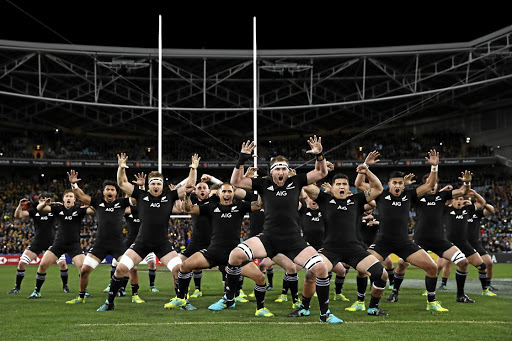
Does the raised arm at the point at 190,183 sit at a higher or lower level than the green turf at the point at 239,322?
higher

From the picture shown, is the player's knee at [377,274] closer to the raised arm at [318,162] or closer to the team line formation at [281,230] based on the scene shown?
the team line formation at [281,230]

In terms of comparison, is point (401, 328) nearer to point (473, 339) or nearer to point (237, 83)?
point (473, 339)

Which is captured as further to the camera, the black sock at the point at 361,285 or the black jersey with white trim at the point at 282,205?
the black sock at the point at 361,285

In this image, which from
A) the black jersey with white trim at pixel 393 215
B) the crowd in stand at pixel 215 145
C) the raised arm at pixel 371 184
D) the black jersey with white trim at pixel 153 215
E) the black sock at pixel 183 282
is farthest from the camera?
the crowd in stand at pixel 215 145

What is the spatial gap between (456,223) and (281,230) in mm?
6725

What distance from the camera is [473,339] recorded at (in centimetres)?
782

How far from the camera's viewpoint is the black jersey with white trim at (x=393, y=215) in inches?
448

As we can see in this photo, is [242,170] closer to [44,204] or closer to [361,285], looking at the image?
[361,285]

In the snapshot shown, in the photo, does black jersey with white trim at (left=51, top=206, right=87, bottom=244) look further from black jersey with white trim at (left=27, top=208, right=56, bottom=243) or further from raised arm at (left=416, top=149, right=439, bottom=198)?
raised arm at (left=416, top=149, right=439, bottom=198)

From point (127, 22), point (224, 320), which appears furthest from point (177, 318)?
point (127, 22)

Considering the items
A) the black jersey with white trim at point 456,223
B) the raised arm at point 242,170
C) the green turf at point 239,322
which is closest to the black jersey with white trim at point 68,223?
the green turf at point 239,322

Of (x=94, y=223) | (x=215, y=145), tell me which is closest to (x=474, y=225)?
(x=94, y=223)

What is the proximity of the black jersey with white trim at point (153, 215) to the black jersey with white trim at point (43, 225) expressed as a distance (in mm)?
5351

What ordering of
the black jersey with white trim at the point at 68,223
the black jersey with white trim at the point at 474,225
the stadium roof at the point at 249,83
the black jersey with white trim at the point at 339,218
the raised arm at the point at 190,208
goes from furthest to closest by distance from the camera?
the stadium roof at the point at 249,83 → the black jersey with white trim at the point at 474,225 → the black jersey with white trim at the point at 68,223 → the raised arm at the point at 190,208 → the black jersey with white trim at the point at 339,218
